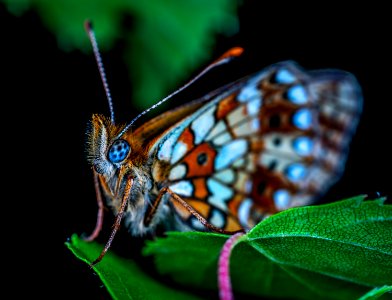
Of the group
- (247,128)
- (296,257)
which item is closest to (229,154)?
(247,128)

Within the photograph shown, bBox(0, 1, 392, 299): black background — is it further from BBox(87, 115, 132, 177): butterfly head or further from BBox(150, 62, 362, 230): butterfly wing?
BBox(150, 62, 362, 230): butterfly wing

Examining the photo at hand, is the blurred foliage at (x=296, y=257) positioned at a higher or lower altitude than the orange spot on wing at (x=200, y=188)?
lower

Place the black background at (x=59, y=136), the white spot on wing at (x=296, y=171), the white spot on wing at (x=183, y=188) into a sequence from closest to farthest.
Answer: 1. the white spot on wing at (x=183, y=188)
2. the white spot on wing at (x=296, y=171)
3. the black background at (x=59, y=136)

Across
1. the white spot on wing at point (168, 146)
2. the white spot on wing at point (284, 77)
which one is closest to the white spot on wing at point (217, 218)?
the white spot on wing at point (168, 146)

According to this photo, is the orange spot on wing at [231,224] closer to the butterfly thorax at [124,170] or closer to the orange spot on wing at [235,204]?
the orange spot on wing at [235,204]

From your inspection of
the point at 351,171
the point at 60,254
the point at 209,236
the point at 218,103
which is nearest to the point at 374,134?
the point at 351,171

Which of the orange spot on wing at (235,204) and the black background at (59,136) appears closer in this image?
the orange spot on wing at (235,204)
